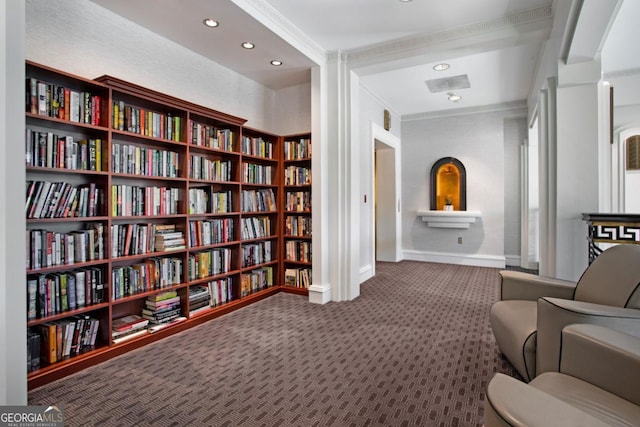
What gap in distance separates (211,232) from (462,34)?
3.19m

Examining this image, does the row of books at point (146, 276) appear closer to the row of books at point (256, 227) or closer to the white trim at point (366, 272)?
the row of books at point (256, 227)

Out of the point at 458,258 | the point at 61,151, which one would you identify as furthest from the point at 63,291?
the point at 458,258

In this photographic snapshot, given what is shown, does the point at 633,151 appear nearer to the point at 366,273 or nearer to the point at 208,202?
the point at 366,273

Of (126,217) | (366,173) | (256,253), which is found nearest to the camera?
(126,217)

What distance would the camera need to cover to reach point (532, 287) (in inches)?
91.8

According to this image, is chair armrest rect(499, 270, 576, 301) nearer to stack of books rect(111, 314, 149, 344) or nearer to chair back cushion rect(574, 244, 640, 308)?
chair back cushion rect(574, 244, 640, 308)

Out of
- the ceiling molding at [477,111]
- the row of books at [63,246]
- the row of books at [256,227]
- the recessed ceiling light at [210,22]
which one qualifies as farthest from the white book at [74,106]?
the ceiling molding at [477,111]

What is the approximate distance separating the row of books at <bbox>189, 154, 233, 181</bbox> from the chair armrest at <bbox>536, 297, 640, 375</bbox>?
2.92 metres

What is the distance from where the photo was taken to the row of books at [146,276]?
2.58 meters

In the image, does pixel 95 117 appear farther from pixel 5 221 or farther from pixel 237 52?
pixel 237 52

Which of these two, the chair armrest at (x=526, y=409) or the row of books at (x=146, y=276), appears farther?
the row of books at (x=146, y=276)

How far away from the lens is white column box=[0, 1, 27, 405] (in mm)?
1465

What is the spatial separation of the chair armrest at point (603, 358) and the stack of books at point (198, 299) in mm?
2819

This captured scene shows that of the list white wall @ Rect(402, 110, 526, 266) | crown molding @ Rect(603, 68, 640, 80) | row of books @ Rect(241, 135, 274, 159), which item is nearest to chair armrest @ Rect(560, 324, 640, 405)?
row of books @ Rect(241, 135, 274, 159)
